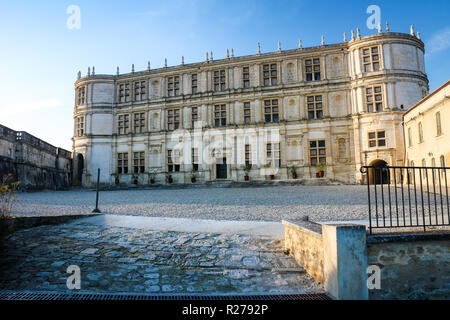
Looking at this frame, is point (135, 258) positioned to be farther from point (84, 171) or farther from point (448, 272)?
point (84, 171)

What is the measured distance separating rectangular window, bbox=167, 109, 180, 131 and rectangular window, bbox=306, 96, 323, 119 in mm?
12850

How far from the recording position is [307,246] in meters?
4.52

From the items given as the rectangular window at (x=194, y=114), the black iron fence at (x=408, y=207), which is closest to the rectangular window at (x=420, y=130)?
the black iron fence at (x=408, y=207)

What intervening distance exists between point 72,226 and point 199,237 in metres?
3.47

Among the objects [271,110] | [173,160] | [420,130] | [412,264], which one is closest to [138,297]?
[412,264]

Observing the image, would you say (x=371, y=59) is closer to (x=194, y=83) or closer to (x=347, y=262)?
(x=194, y=83)

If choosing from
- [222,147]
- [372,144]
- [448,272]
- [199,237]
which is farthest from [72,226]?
[372,144]

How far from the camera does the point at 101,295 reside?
3.72m

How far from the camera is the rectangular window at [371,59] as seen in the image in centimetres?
2342

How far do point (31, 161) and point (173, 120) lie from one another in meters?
12.7

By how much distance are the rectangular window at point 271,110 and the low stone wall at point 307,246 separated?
851 inches

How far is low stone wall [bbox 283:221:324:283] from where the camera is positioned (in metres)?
4.14

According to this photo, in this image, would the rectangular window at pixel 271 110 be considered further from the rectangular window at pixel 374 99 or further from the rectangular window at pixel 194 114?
the rectangular window at pixel 374 99

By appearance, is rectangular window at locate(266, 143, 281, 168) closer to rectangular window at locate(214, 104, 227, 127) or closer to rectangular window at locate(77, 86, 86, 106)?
rectangular window at locate(214, 104, 227, 127)
